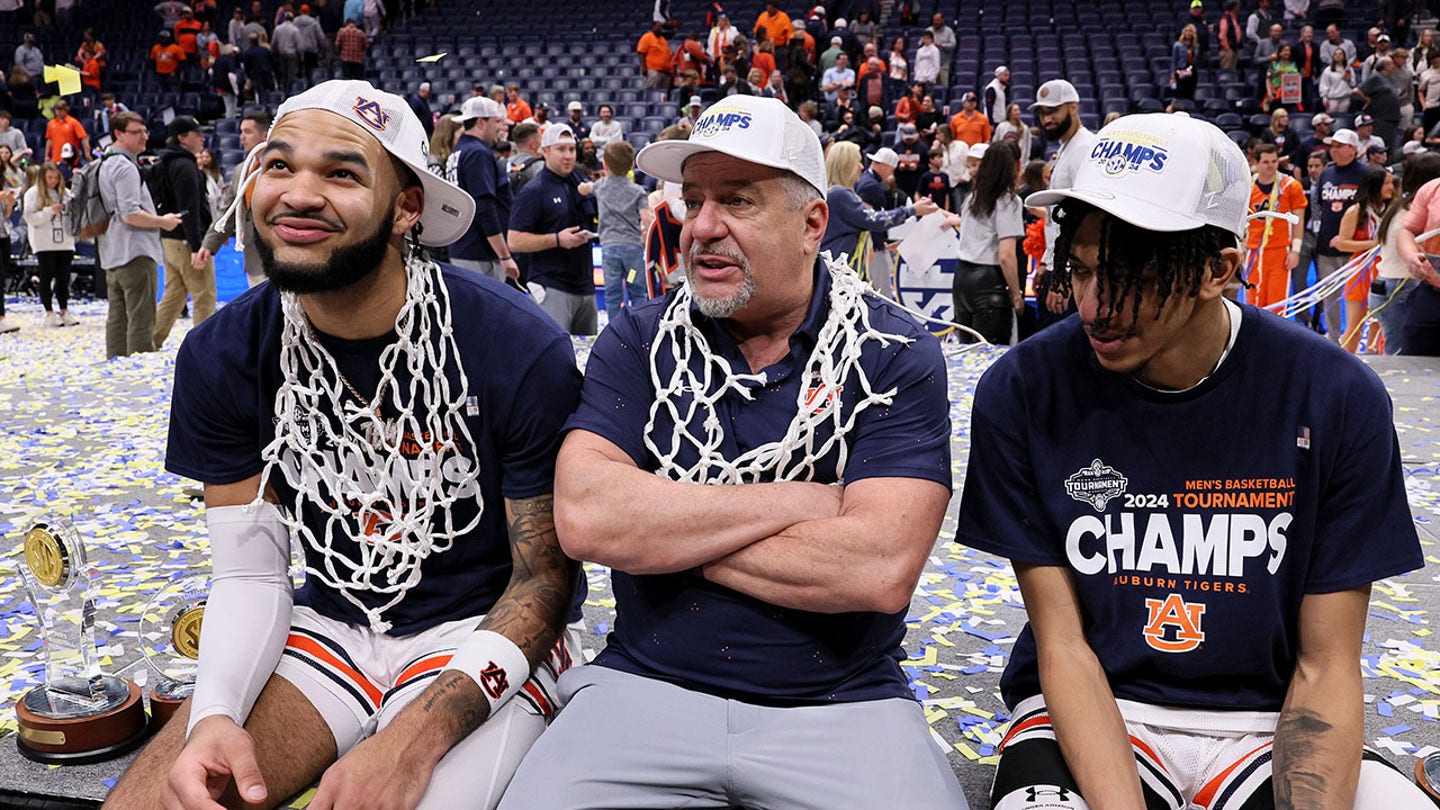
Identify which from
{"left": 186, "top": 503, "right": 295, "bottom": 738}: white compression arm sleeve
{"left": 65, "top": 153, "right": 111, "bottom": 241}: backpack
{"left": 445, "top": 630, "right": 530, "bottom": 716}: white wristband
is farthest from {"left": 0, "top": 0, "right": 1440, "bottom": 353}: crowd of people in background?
{"left": 186, "top": 503, "right": 295, "bottom": 738}: white compression arm sleeve

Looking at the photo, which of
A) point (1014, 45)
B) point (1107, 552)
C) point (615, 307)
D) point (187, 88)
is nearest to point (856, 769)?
point (1107, 552)

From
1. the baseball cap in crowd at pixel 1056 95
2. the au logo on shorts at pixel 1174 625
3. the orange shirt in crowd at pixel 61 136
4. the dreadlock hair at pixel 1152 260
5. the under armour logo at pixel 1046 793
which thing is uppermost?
the baseball cap in crowd at pixel 1056 95

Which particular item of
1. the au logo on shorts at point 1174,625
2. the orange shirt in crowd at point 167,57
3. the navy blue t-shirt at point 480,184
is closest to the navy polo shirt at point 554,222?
the navy blue t-shirt at point 480,184

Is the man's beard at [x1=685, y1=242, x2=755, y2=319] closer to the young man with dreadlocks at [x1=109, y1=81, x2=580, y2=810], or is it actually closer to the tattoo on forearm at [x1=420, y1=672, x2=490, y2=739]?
the young man with dreadlocks at [x1=109, y1=81, x2=580, y2=810]

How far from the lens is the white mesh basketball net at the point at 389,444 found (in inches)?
87.0

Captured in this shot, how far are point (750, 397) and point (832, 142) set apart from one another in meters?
8.56

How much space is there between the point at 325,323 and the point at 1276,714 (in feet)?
5.85

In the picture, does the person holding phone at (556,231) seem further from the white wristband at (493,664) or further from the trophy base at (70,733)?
the white wristband at (493,664)

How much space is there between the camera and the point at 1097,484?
1.95 metres

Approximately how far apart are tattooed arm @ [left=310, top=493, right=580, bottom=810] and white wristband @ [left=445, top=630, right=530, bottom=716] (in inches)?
0.5

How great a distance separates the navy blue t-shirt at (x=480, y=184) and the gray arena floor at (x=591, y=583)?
6.69 ft

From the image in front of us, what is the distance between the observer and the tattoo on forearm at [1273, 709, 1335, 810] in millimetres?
1726

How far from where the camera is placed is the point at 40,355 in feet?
29.1

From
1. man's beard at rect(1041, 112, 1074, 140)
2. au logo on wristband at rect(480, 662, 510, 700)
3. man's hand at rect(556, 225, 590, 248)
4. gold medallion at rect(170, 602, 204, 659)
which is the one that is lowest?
gold medallion at rect(170, 602, 204, 659)
